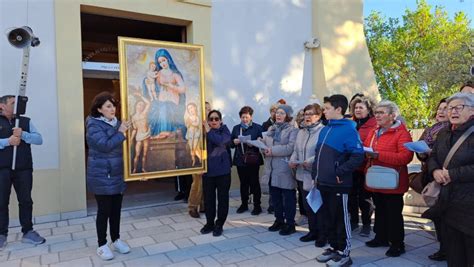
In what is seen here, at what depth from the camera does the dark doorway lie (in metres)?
6.34

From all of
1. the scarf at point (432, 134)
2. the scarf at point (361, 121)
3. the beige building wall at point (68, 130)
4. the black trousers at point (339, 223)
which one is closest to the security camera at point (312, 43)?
the scarf at point (361, 121)

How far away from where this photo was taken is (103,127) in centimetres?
362

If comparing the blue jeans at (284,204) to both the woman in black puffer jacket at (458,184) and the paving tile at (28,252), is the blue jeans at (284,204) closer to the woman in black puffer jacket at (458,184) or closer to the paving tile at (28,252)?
the woman in black puffer jacket at (458,184)

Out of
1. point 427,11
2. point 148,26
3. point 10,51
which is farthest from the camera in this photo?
point 427,11

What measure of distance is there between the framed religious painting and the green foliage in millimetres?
15459

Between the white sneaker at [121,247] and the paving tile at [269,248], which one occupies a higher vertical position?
the white sneaker at [121,247]

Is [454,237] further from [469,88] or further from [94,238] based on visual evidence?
[94,238]

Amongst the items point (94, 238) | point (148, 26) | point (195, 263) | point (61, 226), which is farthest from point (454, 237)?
point (148, 26)

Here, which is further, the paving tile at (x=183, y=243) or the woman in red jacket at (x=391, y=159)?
the paving tile at (x=183, y=243)

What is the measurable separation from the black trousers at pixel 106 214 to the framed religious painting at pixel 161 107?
31cm

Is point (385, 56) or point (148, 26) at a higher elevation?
point (385, 56)

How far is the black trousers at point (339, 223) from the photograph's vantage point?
135 inches

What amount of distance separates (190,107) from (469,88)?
342 cm

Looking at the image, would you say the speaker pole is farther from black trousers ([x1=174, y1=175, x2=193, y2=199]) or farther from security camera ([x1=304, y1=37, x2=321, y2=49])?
security camera ([x1=304, y1=37, x2=321, y2=49])
